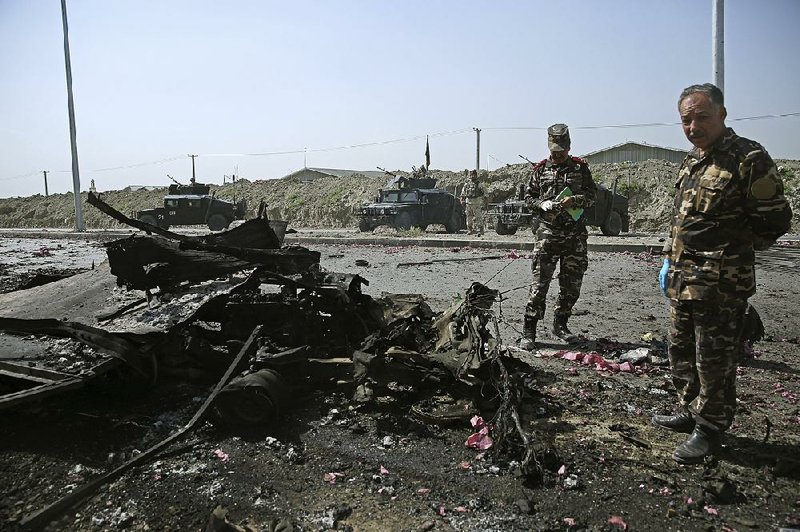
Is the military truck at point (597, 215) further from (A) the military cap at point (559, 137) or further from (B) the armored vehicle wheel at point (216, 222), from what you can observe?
(B) the armored vehicle wheel at point (216, 222)

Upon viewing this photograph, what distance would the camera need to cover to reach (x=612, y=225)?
18.7 meters

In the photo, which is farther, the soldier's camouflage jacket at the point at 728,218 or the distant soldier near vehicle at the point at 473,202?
the distant soldier near vehicle at the point at 473,202

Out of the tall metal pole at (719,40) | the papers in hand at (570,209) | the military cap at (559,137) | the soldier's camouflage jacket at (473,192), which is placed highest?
the tall metal pole at (719,40)

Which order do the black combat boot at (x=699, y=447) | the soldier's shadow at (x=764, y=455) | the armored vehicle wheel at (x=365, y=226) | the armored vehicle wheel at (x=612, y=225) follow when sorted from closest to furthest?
the soldier's shadow at (x=764, y=455) → the black combat boot at (x=699, y=447) → the armored vehicle wheel at (x=612, y=225) → the armored vehicle wheel at (x=365, y=226)

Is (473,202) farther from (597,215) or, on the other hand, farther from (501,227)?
(597,215)

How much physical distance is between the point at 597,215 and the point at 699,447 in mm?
16173

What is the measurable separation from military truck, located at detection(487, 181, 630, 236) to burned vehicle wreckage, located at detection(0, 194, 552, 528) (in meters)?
14.3

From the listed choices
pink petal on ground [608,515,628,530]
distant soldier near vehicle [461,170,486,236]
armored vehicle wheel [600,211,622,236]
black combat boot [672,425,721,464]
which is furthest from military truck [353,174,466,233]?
pink petal on ground [608,515,628,530]

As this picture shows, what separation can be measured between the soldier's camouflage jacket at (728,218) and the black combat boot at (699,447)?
2.26ft

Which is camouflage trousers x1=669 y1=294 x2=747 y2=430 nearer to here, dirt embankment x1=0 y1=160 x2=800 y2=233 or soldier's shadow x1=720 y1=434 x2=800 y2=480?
soldier's shadow x1=720 y1=434 x2=800 y2=480

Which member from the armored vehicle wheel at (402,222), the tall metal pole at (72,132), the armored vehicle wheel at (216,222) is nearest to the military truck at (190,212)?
the armored vehicle wheel at (216,222)

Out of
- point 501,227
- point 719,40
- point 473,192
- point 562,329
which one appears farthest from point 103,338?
point 473,192

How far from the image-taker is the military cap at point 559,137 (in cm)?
516

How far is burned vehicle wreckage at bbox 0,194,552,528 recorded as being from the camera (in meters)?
3.24
